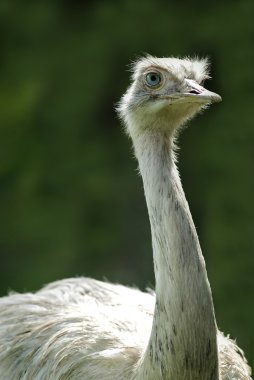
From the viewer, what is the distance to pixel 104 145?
31.8 ft

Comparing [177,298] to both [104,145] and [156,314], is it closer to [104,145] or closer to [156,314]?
[156,314]

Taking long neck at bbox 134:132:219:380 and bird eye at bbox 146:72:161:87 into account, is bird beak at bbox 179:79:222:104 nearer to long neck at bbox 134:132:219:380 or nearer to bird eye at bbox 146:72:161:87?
bird eye at bbox 146:72:161:87

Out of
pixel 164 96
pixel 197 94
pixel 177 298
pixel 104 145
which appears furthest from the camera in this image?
pixel 104 145

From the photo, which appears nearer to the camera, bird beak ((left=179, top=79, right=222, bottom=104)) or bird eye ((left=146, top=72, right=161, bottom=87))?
bird beak ((left=179, top=79, right=222, bottom=104))

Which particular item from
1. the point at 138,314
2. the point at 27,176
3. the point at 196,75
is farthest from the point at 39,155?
the point at 196,75

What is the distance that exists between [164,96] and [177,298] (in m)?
0.71

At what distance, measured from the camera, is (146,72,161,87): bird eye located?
3744mm

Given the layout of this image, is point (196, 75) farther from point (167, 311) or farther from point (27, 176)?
point (27, 176)

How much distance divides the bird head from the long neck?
0.75 feet

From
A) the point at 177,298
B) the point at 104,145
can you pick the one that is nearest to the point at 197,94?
the point at 177,298

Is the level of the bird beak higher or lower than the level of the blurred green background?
lower

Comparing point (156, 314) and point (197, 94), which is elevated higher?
point (197, 94)

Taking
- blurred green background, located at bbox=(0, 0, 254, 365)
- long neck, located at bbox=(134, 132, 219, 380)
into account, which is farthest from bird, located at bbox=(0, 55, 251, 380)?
blurred green background, located at bbox=(0, 0, 254, 365)

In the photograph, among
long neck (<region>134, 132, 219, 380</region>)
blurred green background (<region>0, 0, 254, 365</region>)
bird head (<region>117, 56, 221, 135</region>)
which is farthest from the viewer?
blurred green background (<region>0, 0, 254, 365</region>)
